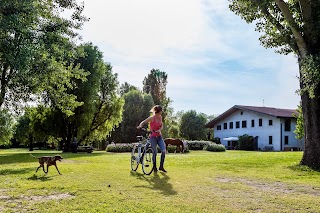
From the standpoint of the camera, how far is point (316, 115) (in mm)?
13742

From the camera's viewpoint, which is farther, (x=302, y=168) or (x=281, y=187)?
(x=302, y=168)

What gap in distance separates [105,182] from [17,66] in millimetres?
3916

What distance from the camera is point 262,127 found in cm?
5066

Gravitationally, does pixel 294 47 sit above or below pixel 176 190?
above

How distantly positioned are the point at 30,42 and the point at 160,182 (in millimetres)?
5457

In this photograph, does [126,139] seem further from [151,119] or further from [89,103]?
[151,119]

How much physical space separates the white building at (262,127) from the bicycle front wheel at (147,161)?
131ft

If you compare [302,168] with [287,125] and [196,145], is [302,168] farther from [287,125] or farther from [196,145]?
[287,125]

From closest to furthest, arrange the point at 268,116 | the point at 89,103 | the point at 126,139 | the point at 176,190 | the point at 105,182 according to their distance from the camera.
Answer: the point at 176,190
the point at 105,182
the point at 89,103
the point at 268,116
the point at 126,139

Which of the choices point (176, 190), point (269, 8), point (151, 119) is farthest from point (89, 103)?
point (176, 190)

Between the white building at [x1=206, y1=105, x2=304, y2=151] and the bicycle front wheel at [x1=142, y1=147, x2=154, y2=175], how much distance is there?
39.8 meters

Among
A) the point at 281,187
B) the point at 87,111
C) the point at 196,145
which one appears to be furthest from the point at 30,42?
→ the point at 196,145

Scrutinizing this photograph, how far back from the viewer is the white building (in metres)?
48.2

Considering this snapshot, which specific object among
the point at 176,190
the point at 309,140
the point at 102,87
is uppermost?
the point at 102,87
